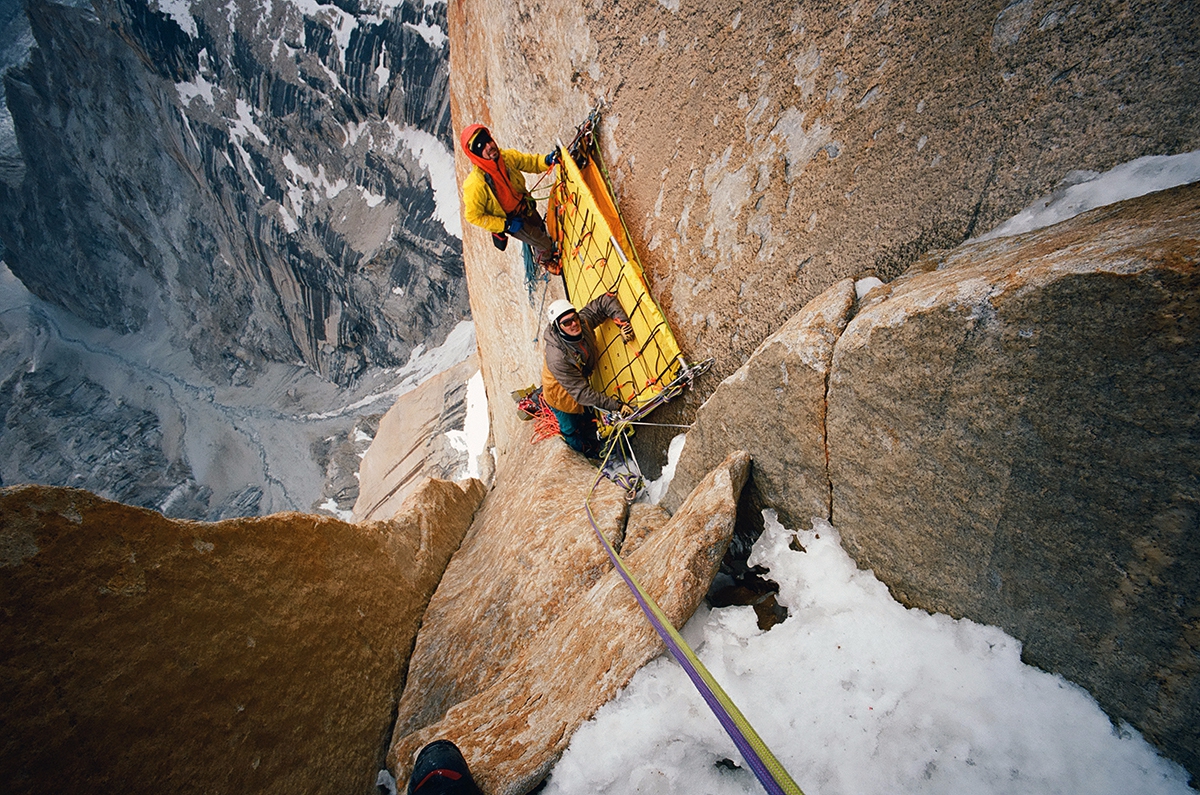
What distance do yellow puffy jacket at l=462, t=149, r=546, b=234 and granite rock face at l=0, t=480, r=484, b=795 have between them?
3073mm

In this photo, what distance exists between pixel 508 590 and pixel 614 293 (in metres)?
2.33

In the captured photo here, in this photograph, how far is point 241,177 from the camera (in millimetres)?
24109

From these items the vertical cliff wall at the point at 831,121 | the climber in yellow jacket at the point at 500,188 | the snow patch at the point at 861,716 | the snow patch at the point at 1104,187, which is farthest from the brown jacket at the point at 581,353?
the snow patch at the point at 1104,187

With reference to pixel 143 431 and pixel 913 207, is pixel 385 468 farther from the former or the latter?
pixel 143 431

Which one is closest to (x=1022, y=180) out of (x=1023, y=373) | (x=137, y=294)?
(x=1023, y=373)

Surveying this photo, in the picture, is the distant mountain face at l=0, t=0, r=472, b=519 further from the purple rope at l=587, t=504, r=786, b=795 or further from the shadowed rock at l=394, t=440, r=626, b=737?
the purple rope at l=587, t=504, r=786, b=795

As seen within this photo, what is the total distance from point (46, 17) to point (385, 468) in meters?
33.4

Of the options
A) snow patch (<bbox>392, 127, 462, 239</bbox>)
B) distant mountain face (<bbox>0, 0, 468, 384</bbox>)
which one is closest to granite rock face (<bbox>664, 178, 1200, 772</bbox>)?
snow patch (<bbox>392, 127, 462, 239</bbox>)

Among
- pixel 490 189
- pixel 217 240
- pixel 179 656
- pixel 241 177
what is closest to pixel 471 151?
pixel 490 189

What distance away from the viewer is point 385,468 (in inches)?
674

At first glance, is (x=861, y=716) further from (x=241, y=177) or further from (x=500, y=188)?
(x=241, y=177)

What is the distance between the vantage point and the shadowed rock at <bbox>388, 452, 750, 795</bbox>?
1564mm

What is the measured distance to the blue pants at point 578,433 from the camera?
4.58 metres

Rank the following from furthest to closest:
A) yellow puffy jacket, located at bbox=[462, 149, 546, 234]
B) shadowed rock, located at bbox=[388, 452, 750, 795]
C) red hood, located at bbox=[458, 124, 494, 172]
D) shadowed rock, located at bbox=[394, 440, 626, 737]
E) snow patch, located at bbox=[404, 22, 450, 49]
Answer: snow patch, located at bbox=[404, 22, 450, 49] → yellow puffy jacket, located at bbox=[462, 149, 546, 234] → red hood, located at bbox=[458, 124, 494, 172] → shadowed rock, located at bbox=[394, 440, 626, 737] → shadowed rock, located at bbox=[388, 452, 750, 795]
